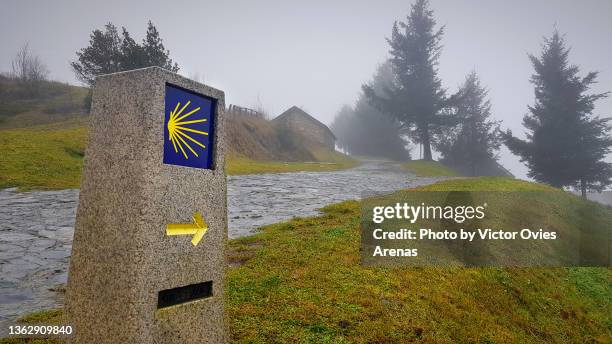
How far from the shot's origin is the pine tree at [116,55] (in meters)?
29.4

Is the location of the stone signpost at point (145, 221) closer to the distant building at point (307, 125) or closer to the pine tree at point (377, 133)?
the distant building at point (307, 125)

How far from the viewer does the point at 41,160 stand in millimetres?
18203

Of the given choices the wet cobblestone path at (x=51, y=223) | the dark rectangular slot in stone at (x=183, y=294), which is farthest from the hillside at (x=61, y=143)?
the dark rectangular slot in stone at (x=183, y=294)

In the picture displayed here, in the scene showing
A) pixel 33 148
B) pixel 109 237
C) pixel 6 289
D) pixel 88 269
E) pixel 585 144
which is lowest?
pixel 6 289

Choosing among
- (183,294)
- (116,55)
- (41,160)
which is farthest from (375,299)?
(116,55)

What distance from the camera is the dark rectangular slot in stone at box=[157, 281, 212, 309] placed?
3055 millimetres

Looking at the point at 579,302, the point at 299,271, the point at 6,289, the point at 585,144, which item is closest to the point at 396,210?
the point at 579,302

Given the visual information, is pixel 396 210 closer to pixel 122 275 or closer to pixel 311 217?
pixel 311 217

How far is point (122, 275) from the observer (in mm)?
2889

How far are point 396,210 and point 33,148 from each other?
18333mm

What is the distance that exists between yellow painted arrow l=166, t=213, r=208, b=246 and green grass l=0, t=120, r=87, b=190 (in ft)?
44.6

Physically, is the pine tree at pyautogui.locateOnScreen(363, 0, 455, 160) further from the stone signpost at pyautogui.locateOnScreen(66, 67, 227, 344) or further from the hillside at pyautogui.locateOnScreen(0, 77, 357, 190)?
the stone signpost at pyautogui.locateOnScreen(66, 67, 227, 344)

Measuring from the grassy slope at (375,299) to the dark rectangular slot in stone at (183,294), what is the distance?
1148mm

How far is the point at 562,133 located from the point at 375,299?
33918 millimetres
